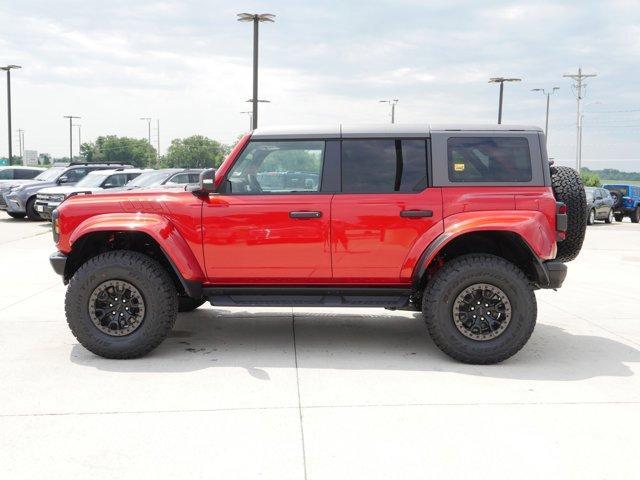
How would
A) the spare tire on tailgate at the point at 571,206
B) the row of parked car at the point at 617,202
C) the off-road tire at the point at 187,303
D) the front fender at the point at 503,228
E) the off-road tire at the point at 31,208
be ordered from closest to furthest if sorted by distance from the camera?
the front fender at the point at 503,228, the spare tire on tailgate at the point at 571,206, the off-road tire at the point at 187,303, the off-road tire at the point at 31,208, the row of parked car at the point at 617,202

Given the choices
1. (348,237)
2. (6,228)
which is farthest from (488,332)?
(6,228)

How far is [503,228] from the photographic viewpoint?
503 centimetres

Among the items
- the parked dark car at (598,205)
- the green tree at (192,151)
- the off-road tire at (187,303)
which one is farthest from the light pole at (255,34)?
the green tree at (192,151)

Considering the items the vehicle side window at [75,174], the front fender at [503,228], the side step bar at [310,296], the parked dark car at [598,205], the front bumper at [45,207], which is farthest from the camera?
the parked dark car at [598,205]

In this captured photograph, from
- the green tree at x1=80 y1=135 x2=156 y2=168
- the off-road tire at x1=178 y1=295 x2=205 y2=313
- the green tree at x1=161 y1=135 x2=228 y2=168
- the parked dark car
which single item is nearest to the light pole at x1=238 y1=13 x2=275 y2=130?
the parked dark car

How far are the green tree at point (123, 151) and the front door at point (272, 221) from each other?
134 m

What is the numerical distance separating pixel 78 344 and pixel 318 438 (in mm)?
2899

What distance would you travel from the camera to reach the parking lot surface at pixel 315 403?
11.2 ft

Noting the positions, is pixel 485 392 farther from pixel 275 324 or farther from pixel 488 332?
pixel 275 324

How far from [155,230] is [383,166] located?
1868 millimetres

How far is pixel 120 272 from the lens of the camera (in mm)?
5176

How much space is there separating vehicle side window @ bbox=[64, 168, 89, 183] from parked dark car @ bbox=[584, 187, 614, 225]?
17077mm

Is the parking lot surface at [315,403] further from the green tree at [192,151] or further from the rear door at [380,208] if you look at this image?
the green tree at [192,151]

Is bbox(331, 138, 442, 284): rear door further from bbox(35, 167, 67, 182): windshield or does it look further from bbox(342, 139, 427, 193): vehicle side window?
bbox(35, 167, 67, 182): windshield
